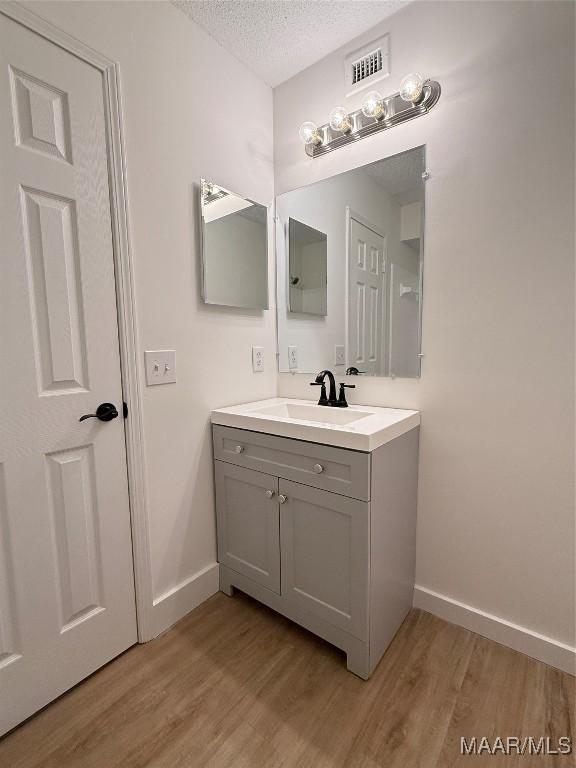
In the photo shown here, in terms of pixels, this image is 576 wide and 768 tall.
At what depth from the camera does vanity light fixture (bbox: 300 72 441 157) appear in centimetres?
137

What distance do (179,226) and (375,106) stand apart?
926mm

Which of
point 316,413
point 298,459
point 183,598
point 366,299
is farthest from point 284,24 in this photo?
point 183,598

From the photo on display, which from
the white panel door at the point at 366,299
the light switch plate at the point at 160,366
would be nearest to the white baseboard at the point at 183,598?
the light switch plate at the point at 160,366

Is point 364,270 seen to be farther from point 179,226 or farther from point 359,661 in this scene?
point 359,661

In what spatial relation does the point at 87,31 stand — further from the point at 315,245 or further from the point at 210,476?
the point at 210,476

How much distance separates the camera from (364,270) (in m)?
1.65

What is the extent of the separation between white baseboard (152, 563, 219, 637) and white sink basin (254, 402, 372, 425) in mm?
780

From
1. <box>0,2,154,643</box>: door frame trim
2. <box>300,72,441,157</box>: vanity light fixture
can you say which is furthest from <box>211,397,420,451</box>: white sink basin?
<box>300,72,441,157</box>: vanity light fixture

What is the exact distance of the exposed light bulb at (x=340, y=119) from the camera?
1.54 metres

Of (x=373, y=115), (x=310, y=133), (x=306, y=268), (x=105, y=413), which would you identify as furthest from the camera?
(x=306, y=268)

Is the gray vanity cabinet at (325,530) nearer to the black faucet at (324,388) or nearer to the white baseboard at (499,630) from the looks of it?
the white baseboard at (499,630)

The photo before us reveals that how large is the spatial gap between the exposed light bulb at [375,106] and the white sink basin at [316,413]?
122cm

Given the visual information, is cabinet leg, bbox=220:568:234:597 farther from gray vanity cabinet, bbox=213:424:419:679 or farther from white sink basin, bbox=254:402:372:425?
white sink basin, bbox=254:402:372:425

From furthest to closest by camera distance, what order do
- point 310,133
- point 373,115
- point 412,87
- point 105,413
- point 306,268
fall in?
point 306,268, point 310,133, point 373,115, point 412,87, point 105,413
